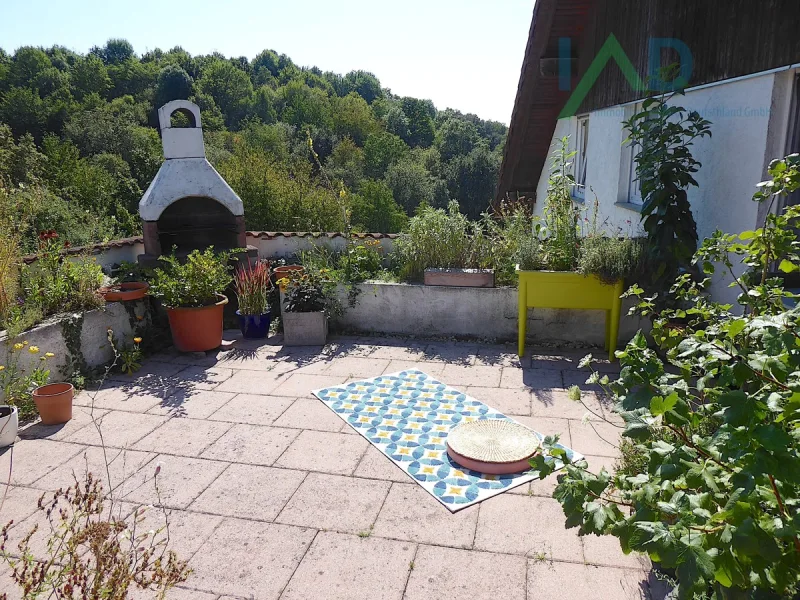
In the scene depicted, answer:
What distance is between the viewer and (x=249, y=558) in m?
2.69

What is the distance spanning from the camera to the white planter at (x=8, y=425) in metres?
3.76

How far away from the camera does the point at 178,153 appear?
651cm

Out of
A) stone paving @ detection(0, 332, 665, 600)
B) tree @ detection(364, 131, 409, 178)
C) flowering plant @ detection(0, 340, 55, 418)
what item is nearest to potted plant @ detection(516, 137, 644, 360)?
stone paving @ detection(0, 332, 665, 600)

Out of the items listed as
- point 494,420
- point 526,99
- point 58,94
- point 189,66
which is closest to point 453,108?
point 189,66

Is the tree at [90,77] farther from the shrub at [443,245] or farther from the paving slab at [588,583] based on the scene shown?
the paving slab at [588,583]

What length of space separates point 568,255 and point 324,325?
8.49ft

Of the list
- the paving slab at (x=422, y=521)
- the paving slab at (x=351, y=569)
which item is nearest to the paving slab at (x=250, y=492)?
the paving slab at (x=351, y=569)

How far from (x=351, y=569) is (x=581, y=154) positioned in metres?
6.99

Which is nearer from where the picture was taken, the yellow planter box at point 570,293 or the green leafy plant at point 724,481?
the green leafy plant at point 724,481

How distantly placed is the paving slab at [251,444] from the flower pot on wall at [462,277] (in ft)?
8.22

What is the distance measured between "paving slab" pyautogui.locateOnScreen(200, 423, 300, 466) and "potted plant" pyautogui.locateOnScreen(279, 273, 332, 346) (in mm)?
1890

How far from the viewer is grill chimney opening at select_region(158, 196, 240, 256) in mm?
6727

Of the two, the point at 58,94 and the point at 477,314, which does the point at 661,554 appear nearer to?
the point at 477,314

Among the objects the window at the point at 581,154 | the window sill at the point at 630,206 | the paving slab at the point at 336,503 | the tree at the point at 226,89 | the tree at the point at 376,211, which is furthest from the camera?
the tree at the point at 226,89
